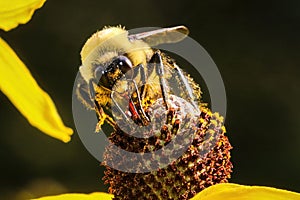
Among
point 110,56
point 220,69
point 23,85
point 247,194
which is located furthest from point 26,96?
point 220,69

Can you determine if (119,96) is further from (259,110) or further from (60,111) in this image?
(259,110)

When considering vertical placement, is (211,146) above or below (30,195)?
above

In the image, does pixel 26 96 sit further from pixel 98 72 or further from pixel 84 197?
pixel 84 197

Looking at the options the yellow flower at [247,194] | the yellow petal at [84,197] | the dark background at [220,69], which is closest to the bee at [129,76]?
the yellow flower at [247,194]

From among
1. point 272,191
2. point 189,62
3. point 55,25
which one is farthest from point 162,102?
point 55,25

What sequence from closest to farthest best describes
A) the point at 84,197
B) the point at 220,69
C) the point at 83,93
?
the point at 83,93 → the point at 84,197 → the point at 220,69

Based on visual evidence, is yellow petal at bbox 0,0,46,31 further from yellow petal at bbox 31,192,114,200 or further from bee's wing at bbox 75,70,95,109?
yellow petal at bbox 31,192,114,200

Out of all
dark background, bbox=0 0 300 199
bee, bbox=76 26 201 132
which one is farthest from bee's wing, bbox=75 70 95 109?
dark background, bbox=0 0 300 199
